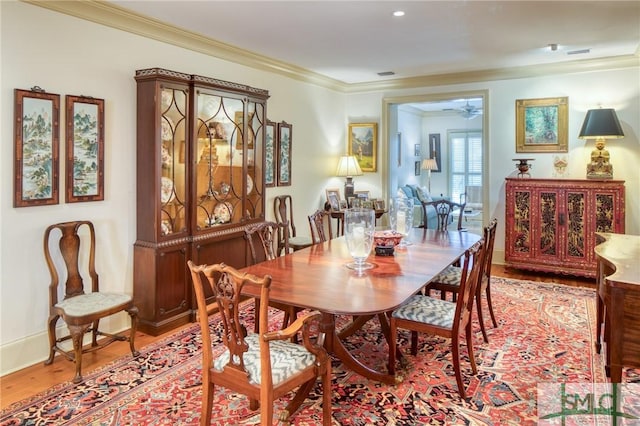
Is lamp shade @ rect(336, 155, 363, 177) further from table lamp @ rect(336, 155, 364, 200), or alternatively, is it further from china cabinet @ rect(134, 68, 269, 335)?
china cabinet @ rect(134, 68, 269, 335)

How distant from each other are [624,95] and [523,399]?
4326 millimetres

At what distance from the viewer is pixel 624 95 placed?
5.20m

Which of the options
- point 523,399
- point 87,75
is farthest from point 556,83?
point 87,75

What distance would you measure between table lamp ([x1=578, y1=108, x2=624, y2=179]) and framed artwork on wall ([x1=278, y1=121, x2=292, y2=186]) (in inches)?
139

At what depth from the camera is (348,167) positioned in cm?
654

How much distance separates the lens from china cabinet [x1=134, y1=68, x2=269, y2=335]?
12.0 ft

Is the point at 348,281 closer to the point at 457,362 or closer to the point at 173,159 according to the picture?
the point at 457,362

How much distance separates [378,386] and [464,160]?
9.10 metres

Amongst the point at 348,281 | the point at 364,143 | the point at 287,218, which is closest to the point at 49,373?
the point at 348,281

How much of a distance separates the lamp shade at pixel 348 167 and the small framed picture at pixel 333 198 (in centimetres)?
29

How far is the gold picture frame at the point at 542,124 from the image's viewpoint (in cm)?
554

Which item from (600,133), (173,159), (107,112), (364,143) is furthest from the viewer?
(364,143)

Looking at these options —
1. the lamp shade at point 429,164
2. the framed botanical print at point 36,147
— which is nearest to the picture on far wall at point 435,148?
the lamp shade at point 429,164

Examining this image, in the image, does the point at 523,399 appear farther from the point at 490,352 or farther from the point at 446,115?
the point at 446,115
